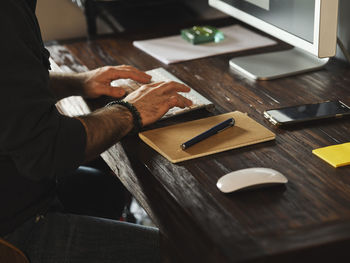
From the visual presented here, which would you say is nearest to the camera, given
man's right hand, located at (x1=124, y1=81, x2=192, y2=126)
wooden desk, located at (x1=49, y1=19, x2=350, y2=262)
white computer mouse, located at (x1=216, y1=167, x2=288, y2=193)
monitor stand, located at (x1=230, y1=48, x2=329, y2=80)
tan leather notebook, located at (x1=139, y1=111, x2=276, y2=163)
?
wooden desk, located at (x1=49, y1=19, x2=350, y2=262)

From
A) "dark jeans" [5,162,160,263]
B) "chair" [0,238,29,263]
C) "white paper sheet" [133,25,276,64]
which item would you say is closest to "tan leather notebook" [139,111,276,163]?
"dark jeans" [5,162,160,263]

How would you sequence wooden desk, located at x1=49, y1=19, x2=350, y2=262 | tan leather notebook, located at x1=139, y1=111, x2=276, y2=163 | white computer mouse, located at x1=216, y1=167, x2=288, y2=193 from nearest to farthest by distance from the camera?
wooden desk, located at x1=49, y1=19, x2=350, y2=262 < white computer mouse, located at x1=216, y1=167, x2=288, y2=193 < tan leather notebook, located at x1=139, y1=111, x2=276, y2=163

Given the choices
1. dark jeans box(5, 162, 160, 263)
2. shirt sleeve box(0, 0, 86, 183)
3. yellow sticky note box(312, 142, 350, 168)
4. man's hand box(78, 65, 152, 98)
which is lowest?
dark jeans box(5, 162, 160, 263)

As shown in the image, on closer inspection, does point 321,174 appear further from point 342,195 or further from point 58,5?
point 58,5

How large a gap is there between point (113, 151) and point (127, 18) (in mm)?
1080

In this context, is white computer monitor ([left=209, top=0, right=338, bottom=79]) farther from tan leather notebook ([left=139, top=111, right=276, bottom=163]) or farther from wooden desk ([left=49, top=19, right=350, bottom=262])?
tan leather notebook ([left=139, top=111, right=276, bottom=163])

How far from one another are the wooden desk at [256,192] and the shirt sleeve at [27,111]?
16 centimetres

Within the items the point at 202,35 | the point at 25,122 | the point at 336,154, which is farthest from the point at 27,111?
the point at 202,35

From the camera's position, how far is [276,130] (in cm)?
118

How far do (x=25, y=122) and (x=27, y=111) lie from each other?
2 cm

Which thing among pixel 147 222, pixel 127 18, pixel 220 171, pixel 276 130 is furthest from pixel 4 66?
pixel 147 222

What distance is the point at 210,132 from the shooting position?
113cm

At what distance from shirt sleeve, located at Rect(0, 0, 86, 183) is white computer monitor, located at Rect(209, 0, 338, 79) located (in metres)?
0.60

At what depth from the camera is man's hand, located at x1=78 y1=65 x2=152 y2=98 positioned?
1.38 m
